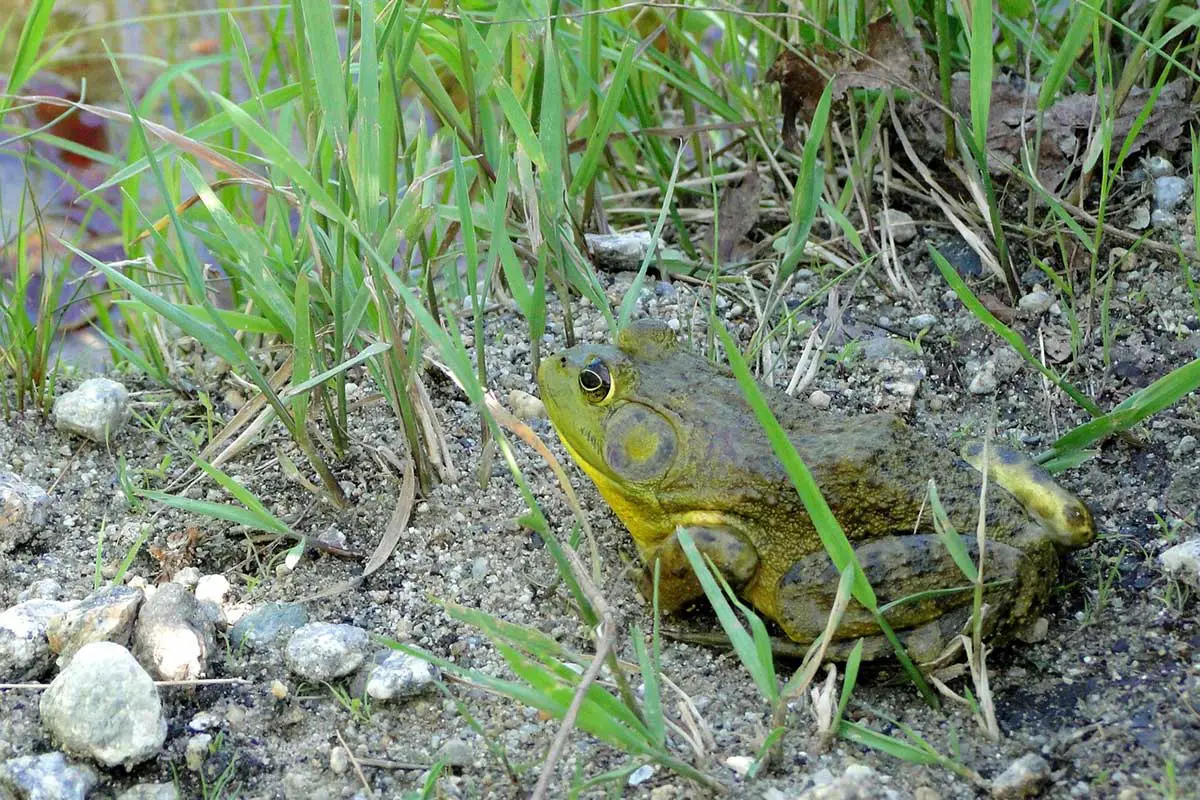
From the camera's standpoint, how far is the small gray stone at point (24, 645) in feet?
7.22

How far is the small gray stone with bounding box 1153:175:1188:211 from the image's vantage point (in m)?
2.98

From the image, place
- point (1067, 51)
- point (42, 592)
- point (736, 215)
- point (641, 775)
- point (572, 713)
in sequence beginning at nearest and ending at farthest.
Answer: point (572, 713), point (641, 775), point (42, 592), point (1067, 51), point (736, 215)

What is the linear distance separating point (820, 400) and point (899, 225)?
677mm

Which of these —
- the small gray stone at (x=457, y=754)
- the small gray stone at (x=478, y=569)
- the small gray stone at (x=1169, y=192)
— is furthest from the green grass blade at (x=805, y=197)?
the small gray stone at (x=457, y=754)

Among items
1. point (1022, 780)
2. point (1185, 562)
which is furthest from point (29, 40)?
point (1185, 562)

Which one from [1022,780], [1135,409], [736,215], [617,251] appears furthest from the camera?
A: [736,215]

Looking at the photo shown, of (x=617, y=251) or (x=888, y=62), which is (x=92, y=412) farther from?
(x=888, y=62)

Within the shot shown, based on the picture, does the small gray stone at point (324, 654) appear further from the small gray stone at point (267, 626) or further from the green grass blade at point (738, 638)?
the green grass blade at point (738, 638)

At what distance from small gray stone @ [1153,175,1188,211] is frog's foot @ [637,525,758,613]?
1493 millimetres

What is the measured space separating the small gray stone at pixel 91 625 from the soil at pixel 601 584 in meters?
0.11

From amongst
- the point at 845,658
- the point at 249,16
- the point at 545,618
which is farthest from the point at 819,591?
the point at 249,16

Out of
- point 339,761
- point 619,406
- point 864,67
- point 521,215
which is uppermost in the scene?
point 864,67

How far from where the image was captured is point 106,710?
202 cm

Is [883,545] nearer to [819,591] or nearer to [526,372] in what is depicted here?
[819,591]
